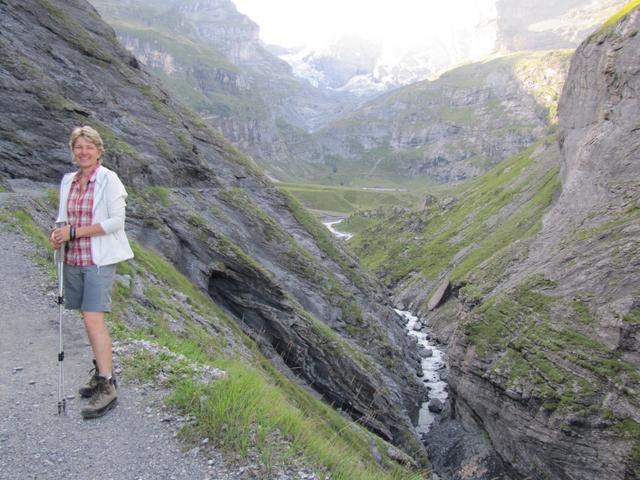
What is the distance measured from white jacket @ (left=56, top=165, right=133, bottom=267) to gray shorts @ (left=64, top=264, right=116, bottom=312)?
0.68 feet

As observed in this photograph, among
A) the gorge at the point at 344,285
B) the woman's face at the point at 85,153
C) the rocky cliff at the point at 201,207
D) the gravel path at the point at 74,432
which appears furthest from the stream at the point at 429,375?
the woman's face at the point at 85,153

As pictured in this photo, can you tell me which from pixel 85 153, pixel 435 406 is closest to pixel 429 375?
pixel 435 406

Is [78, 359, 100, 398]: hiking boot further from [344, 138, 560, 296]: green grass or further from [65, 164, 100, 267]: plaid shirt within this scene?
[344, 138, 560, 296]: green grass

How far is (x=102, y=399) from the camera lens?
912cm

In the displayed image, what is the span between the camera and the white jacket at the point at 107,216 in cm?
916

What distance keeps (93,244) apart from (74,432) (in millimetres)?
3469

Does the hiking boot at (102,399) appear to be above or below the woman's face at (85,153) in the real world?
below

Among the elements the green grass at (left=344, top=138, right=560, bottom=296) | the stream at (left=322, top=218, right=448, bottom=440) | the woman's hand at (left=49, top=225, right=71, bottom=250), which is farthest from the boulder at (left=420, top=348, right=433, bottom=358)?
the woman's hand at (left=49, top=225, right=71, bottom=250)

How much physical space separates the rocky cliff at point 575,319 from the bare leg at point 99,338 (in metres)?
16.3

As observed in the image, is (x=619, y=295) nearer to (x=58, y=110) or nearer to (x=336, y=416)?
(x=336, y=416)

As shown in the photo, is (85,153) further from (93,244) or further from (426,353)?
(426,353)

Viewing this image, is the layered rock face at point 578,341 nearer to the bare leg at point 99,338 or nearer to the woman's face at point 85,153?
the bare leg at point 99,338

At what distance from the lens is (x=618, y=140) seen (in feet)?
162

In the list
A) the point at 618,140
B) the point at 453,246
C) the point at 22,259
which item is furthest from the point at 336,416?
the point at 453,246
